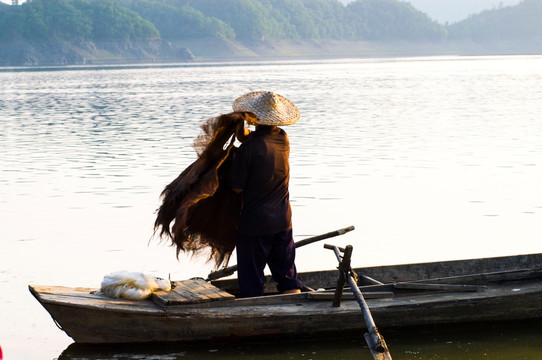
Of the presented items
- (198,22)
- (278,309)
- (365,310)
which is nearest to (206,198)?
(278,309)

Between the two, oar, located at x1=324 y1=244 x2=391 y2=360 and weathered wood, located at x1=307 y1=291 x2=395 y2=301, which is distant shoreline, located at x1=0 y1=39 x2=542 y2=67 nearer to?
weathered wood, located at x1=307 y1=291 x2=395 y2=301

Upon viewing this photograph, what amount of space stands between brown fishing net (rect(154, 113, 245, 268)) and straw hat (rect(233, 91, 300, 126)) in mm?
119

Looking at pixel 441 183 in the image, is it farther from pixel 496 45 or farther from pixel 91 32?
pixel 496 45

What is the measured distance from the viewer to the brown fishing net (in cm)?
686

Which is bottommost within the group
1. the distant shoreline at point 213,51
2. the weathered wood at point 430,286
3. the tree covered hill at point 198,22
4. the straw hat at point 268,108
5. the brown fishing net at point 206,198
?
the distant shoreline at point 213,51

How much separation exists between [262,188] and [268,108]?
0.63 m

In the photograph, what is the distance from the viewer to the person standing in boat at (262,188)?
6.71 m

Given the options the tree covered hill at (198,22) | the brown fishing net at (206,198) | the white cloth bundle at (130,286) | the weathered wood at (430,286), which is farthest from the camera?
the tree covered hill at (198,22)

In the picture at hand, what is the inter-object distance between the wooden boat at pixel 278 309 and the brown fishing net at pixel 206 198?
0.37 metres

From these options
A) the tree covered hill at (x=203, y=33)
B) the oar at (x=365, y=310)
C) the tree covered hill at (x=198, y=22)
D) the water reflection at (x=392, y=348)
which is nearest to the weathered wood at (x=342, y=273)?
the oar at (x=365, y=310)

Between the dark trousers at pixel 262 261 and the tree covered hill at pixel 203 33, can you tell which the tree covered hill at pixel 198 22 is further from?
the dark trousers at pixel 262 261

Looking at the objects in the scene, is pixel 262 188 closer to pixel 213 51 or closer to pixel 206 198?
pixel 206 198

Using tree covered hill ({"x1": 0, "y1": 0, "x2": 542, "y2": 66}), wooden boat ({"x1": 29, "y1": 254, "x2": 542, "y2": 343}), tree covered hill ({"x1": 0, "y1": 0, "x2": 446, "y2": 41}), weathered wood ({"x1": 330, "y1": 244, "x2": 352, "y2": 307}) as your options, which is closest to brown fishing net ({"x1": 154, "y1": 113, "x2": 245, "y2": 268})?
wooden boat ({"x1": 29, "y1": 254, "x2": 542, "y2": 343})

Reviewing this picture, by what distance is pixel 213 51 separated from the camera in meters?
155
